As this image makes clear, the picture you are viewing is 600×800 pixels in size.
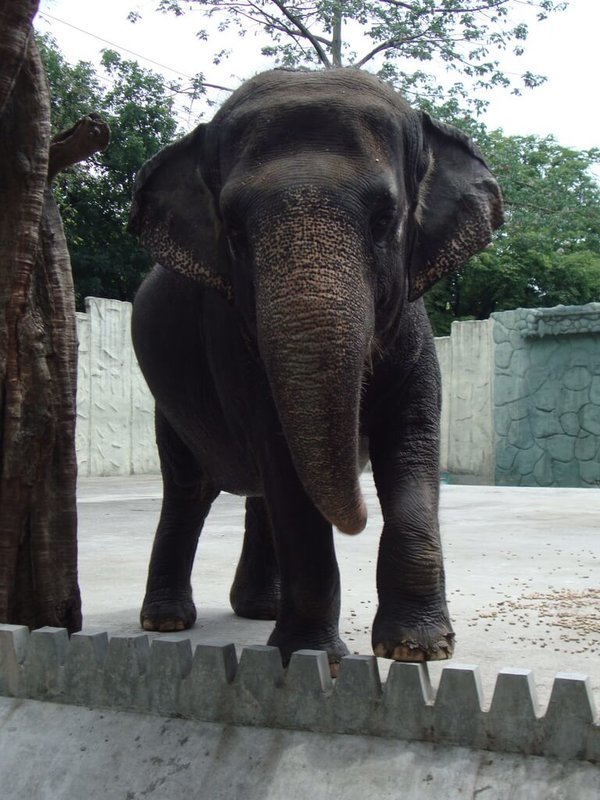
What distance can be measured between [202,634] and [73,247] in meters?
16.6

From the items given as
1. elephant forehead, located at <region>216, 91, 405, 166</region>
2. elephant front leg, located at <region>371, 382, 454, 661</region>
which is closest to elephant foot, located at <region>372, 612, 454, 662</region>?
elephant front leg, located at <region>371, 382, 454, 661</region>

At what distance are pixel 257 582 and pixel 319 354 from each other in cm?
201

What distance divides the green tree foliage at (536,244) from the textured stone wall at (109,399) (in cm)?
796

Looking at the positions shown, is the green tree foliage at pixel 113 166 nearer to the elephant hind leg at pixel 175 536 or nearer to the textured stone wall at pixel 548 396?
the textured stone wall at pixel 548 396

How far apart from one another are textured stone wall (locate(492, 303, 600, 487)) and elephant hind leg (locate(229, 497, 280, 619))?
498 inches

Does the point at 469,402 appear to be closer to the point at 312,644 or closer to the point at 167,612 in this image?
the point at 167,612

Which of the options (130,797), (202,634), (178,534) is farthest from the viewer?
(178,534)

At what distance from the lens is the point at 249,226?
8.93 feet

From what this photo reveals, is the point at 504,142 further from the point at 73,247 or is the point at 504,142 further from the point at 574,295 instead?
the point at 73,247

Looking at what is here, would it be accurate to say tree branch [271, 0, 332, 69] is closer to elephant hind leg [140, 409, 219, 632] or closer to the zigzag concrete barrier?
elephant hind leg [140, 409, 219, 632]

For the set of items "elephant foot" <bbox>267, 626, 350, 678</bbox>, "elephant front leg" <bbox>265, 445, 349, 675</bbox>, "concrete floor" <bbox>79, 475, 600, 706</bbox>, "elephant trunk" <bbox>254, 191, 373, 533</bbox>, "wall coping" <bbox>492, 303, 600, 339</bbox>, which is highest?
"wall coping" <bbox>492, 303, 600, 339</bbox>

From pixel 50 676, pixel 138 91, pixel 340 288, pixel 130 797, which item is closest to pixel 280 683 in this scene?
pixel 130 797

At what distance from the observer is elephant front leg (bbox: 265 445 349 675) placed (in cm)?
303

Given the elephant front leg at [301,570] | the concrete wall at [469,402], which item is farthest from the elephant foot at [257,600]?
the concrete wall at [469,402]
